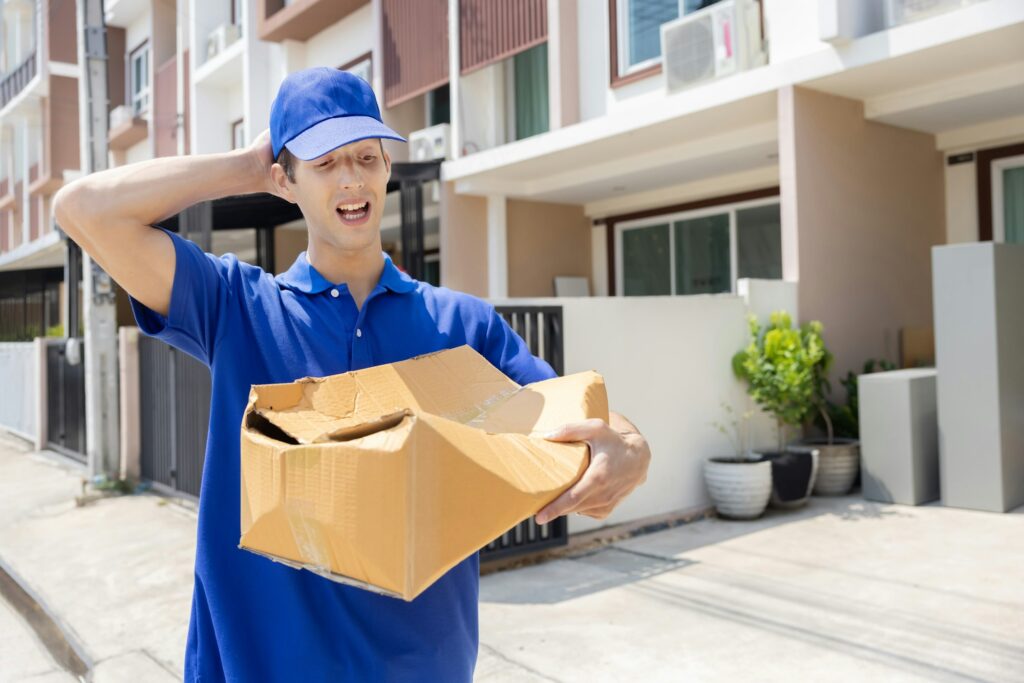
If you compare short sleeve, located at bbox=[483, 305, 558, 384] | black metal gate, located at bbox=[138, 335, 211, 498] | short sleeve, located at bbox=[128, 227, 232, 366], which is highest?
short sleeve, located at bbox=[128, 227, 232, 366]

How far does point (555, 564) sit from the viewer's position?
5348 millimetres

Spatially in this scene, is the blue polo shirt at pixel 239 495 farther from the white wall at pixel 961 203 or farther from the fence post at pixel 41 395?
the fence post at pixel 41 395

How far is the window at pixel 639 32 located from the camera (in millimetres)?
9047

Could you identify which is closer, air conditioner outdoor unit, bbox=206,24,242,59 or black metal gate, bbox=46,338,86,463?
black metal gate, bbox=46,338,86,463

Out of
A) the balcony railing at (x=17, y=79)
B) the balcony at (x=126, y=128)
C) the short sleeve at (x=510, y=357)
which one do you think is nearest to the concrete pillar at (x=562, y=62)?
the short sleeve at (x=510, y=357)

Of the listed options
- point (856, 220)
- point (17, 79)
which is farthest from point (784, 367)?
point (17, 79)

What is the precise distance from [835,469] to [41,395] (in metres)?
9.64

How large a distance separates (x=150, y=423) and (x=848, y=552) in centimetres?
620

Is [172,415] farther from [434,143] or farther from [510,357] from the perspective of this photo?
[510,357]

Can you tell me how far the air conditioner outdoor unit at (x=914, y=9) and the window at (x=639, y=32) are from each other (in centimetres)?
235

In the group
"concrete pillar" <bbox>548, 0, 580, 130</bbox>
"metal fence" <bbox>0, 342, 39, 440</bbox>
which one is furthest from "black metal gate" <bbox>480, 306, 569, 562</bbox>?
"metal fence" <bbox>0, 342, 39, 440</bbox>

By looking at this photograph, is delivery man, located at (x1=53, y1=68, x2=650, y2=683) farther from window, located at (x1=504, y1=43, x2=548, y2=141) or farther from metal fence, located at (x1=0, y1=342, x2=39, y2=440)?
metal fence, located at (x1=0, y1=342, x2=39, y2=440)

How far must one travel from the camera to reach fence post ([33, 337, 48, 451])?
11.3m

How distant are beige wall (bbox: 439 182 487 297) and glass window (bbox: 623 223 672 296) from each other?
6.83 ft
